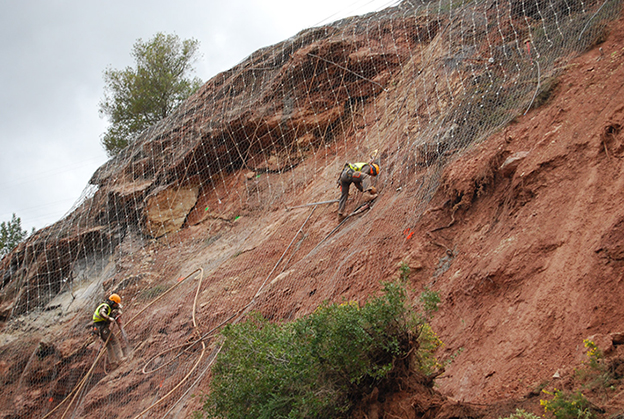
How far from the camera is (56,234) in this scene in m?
11.3

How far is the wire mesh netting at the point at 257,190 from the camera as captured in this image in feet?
21.7

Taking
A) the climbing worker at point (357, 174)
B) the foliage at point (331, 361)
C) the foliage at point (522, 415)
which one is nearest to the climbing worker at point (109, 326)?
the climbing worker at point (357, 174)

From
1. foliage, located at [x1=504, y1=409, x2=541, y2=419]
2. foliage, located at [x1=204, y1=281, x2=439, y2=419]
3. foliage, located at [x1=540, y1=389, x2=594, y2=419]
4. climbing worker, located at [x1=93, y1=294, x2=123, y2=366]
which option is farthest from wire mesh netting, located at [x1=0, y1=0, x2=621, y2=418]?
foliage, located at [x1=540, y1=389, x2=594, y2=419]

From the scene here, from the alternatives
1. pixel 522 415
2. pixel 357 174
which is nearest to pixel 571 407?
pixel 522 415

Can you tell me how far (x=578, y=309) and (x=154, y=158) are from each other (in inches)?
395

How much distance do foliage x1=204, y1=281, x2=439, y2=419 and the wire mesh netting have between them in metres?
1.96

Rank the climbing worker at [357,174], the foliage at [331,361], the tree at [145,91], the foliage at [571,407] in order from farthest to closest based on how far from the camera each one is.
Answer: the tree at [145,91], the climbing worker at [357,174], the foliage at [331,361], the foliage at [571,407]

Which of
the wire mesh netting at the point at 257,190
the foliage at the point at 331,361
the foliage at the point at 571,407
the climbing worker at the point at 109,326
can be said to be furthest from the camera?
the climbing worker at the point at 109,326

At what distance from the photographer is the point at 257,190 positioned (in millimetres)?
10367

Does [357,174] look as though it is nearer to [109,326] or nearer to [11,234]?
[109,326]

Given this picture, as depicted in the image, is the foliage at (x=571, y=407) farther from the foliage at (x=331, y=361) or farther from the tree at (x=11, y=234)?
the tree at (x=11, y=234)

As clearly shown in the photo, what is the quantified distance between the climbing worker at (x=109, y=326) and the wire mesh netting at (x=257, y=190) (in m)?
0.21

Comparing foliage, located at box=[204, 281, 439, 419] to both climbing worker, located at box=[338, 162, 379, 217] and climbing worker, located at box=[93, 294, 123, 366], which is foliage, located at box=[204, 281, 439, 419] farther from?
climbing worker, located at box=[93, 294, 123, 366]

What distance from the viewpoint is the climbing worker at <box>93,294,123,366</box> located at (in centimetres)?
781
